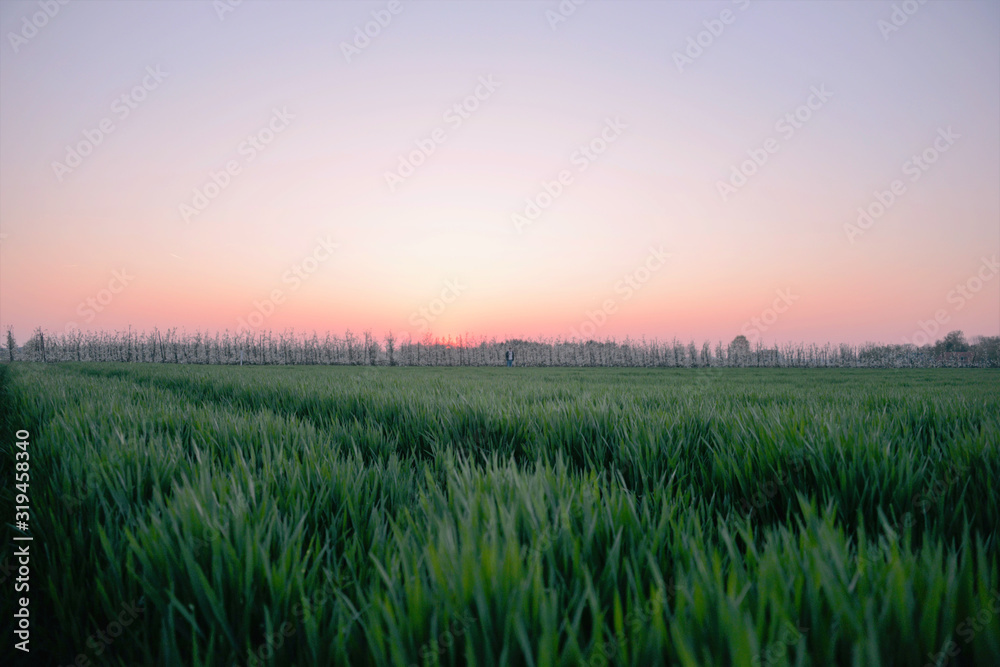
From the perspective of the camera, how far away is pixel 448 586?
2.81 feet

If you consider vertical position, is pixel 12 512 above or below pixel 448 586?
below

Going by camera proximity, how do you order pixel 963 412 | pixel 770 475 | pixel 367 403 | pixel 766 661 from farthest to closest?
1. pixel 367 403
2. pixel 963 412
3. pixel 770 475
4. pixel 766 661

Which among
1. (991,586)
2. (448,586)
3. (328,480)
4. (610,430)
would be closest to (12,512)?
(328,480)

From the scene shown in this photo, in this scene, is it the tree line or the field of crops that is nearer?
the field of crops

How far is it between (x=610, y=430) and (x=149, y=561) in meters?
2.47

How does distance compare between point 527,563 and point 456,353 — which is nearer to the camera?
point 527,563

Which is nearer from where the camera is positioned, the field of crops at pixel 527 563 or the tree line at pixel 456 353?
the field of crops at pixel 527 563

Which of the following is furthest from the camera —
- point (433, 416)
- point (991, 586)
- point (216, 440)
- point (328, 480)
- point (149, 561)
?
point (433, 416)

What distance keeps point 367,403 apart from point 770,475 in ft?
12.9

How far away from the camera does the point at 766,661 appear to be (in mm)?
689

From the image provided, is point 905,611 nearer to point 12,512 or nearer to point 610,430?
point 610,430

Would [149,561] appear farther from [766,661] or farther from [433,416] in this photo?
[433,416]

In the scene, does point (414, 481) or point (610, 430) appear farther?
point (610, 430)

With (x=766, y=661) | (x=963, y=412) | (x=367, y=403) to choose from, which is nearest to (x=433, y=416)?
Result: (x=367, y=403)
